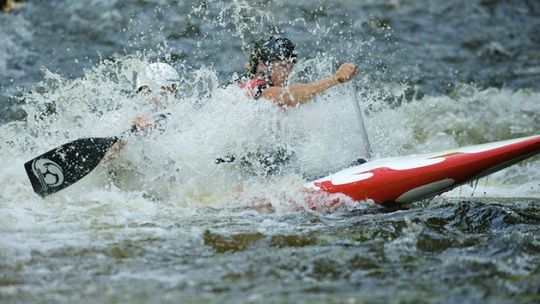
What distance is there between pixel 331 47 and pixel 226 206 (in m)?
5.65

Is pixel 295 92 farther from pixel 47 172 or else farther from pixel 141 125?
pixel 47 172

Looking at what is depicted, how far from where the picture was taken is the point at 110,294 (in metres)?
3.67

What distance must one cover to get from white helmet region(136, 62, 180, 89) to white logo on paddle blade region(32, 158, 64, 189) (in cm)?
111

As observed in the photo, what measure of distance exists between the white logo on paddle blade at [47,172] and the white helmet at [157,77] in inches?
43.8

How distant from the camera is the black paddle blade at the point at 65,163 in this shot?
19.7 ft

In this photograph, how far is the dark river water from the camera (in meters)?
3.92

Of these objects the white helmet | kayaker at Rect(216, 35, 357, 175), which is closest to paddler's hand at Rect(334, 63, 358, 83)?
kayaker at Rect(216, 35, 357, 175)

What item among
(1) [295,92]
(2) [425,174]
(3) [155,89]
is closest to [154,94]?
(3) [155,89]

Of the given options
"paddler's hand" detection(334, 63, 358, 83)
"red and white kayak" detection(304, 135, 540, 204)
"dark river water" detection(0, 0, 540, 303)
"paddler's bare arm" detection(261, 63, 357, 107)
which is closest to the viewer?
"dark river water" detection(0, 0, 540, 303)

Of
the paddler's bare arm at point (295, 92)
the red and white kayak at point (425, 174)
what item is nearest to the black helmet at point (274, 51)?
the paddler's bare arm at point (295, 92)

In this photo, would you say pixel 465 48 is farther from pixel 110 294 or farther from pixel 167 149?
pixel 110 294

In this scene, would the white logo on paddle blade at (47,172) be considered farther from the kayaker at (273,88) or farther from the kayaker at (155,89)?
the kayaker at (273,88)

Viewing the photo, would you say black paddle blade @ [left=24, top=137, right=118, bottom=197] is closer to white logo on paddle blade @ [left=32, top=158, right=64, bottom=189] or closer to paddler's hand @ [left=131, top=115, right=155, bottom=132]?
white logo on paddle blade @ [left=32, top=158, right=64, bottom=189]

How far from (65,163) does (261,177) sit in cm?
149
